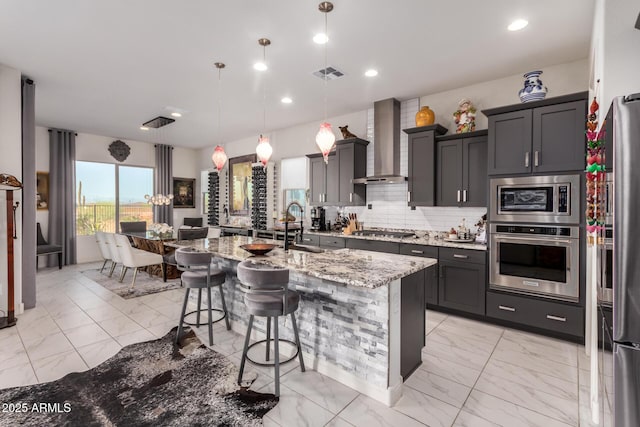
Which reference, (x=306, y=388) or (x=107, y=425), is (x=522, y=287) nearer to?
(x=306, y=388)

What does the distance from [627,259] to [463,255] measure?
278 centimetres

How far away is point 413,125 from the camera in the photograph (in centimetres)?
482

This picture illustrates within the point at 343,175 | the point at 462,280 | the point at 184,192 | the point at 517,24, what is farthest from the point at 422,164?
the point at 184,192

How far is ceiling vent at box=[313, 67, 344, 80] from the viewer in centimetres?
382

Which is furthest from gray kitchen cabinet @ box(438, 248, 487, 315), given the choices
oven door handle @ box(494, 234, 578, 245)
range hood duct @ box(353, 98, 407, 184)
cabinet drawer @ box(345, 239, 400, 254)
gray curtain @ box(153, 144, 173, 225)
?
gray curtain @ box(153, 144, 173, 225)

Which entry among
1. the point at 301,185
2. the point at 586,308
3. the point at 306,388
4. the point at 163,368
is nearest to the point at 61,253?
the point at 301,185

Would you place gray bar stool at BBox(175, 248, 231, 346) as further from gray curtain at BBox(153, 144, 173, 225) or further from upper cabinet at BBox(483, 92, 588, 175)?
gray curtain at BBox(153, 144, 173, 225)

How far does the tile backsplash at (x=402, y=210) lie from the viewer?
14.5ft

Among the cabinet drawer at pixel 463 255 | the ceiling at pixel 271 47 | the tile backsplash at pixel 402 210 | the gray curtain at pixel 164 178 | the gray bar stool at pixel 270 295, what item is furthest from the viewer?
the gray curtain at pixel 164 178

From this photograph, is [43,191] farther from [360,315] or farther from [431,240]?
[431,240]

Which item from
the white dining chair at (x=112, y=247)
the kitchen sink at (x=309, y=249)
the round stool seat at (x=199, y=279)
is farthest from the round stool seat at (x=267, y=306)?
the white dining chair at (x=112, y=247)

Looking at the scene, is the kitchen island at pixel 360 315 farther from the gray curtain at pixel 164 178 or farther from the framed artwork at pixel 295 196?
the gray curtain at pixel 164 178

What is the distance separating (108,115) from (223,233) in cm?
328

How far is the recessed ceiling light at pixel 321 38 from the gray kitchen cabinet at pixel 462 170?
6.67 ft
